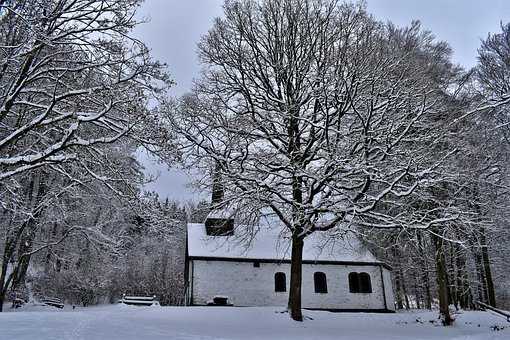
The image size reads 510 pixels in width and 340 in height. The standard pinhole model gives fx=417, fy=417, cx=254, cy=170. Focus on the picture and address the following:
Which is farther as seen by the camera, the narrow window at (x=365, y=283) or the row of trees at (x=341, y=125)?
the narrow window at (x=365, y=283)

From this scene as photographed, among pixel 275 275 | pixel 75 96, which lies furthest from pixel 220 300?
pixel 75 96

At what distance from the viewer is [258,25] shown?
1636cm

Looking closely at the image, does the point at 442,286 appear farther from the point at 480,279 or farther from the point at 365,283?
the point at 480,279

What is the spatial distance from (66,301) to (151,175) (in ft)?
69.9

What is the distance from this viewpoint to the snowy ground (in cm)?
1088

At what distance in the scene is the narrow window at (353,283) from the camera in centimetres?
2581

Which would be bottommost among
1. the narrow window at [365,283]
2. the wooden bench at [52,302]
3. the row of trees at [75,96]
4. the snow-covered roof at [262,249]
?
the wooden bench at [52,302]

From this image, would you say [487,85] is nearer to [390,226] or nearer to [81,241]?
[390,226]

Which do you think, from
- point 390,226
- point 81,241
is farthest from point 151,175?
point 81,241

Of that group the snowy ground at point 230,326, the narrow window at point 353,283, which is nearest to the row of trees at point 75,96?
the snowy ground at point 230,326

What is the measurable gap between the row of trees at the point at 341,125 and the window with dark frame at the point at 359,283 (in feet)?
31.6

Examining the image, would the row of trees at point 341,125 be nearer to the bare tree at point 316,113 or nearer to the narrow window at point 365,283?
the bare tree at point 316,113

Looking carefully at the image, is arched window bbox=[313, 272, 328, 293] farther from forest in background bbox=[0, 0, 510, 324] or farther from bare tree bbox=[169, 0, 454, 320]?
bare tree bbox=[169, 0, 454, 320]

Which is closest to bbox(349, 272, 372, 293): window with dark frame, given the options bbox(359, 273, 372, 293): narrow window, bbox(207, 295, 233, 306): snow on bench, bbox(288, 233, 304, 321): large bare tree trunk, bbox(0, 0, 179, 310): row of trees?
bbox(359, 273, 372, 293): narrow window
